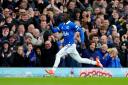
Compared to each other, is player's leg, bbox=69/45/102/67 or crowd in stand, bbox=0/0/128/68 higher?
crowd in stand, bbox=0/0/128/68

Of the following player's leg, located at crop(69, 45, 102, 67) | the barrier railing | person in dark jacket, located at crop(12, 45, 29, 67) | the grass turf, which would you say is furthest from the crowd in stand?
the grass turf

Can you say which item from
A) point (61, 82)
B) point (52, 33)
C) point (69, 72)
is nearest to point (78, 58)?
point (69, 72)

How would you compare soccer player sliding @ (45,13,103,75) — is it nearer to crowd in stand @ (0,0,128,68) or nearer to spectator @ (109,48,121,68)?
crowd in stand @ (0,0,128,68)

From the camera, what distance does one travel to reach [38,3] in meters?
16.7

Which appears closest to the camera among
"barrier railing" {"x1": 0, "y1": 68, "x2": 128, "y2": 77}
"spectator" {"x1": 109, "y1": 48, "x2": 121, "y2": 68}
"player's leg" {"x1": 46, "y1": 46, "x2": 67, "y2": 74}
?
"barrier railing" {"x1": 0, "y1": 68, "x2": 128, "y2": 77}

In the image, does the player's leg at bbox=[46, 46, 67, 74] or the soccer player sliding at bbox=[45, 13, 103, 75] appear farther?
the soccer player sliding at bbox=[45, 13, 103, 75]

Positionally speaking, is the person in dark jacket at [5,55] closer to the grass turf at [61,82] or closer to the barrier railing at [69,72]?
the barrier railing at [69,72]

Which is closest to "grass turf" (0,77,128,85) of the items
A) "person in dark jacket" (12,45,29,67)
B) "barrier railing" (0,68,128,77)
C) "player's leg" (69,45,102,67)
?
"barrier railing" (0,68,128,77)

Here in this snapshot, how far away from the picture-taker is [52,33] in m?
15.3

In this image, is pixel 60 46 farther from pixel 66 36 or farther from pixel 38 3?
pixel 38 3

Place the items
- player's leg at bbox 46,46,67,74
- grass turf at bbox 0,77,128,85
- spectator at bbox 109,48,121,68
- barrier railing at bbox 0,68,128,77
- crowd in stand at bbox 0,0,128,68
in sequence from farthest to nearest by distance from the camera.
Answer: spectator at bbox 109,48,121,68 < crowd in stand at bbox 0,0,128,68 < player's leg at bbox 46,46,67,74 < barrier railing at bbox 0,68,128,77 < grass turf at bbox 0,77,128,85

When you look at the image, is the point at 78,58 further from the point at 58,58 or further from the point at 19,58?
the point at 19,58

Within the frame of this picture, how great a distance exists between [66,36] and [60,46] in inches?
14.5

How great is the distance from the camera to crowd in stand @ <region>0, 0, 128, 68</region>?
14578 millimetres
